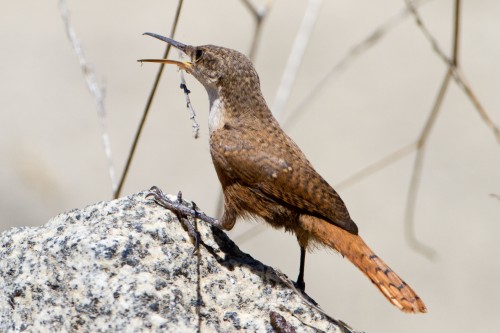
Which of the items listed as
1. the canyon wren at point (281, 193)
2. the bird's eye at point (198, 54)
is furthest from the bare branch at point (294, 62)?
the bird's eye at point (198, 54)

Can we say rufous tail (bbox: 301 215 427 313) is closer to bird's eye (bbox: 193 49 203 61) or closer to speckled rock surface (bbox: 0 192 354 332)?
speckled rock surface (bbox: 0 192 354 332)

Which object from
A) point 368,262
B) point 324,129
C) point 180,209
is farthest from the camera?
point 324,129

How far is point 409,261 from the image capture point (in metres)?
7.82

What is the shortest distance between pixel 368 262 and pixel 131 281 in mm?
994

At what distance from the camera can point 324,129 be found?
882cm

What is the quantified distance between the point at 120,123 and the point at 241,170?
505 cm

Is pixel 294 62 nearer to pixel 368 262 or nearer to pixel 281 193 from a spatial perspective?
pixel 281 193

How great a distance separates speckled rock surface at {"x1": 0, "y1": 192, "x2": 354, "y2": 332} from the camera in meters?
2.99

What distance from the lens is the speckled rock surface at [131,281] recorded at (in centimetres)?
299

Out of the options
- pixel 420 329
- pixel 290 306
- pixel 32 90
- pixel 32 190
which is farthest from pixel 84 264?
pixel 32 90

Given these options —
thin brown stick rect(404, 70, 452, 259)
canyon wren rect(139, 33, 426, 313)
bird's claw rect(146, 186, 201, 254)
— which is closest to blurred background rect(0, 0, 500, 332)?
thin brown stick rect(404, 70, 452, 259)

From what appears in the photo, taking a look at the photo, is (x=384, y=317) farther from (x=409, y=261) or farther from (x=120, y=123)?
(x=120, y=123)

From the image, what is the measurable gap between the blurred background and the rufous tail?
11.9 ft

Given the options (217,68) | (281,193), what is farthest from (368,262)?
(217,68)
